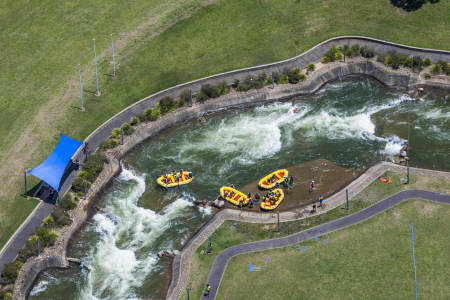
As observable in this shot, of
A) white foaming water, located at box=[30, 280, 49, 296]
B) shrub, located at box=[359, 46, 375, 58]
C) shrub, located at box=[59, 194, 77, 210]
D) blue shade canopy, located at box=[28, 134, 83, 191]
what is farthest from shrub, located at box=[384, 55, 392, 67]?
white foaming water, located at box=[30, 280, 49, 296]

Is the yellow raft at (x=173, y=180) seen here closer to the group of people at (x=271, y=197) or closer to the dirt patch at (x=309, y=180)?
the dirt patch at (x=309, y=180)

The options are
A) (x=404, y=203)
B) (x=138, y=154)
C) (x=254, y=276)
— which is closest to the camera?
(x=254, y=276)

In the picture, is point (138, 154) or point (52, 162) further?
point (138, 154)

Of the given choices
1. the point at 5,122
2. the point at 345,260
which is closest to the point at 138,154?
the point at 5,122

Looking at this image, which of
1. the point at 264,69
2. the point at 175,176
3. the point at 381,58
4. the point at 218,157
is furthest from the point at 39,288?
the point at 381,58

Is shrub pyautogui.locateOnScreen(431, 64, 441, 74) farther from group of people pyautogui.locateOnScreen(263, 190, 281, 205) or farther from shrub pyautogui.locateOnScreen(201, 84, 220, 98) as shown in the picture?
group of people pyautogui.locateOnScreen(263, 190, 281, 205)

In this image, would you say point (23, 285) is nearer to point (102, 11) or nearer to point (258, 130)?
point (258, 130)

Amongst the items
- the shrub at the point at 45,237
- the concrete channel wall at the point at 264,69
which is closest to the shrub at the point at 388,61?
the concrete channel wall at the point at 264,69
